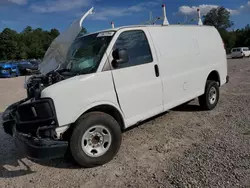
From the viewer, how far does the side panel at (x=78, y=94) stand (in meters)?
3.36

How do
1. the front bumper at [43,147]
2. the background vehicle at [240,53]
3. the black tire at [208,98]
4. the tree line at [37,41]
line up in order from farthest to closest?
the tree line at [37,41] → the background vehicle at [240,53] → the black tire at [208,98] → the front bumper at [43,147]

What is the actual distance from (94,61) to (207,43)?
135 inches

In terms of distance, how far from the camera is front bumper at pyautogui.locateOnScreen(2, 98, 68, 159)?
3296 mm

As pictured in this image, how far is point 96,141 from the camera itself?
3797mm

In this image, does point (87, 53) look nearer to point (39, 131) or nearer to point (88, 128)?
point (88, 128)

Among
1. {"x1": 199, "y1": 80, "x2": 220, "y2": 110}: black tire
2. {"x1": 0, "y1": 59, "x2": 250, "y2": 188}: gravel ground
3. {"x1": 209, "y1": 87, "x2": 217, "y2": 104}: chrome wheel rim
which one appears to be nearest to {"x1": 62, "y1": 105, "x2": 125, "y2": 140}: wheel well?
{"x1": 0, "y1": 59, "x2": 250, "y2": 188}: gravel ground

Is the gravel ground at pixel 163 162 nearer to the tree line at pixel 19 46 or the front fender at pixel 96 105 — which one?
the front fender at pixel 96 105

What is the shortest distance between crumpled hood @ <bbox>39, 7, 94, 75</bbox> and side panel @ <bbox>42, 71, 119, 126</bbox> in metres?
1.04

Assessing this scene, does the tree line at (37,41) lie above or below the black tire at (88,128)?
above

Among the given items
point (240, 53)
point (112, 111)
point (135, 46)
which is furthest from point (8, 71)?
point (240, 53)

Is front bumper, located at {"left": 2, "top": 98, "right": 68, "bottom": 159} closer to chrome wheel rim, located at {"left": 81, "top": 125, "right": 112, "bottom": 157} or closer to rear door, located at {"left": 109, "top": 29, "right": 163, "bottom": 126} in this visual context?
chrome wheel rim, located at {"left": 81, "top": 125, "right": 112, "bottom": 157}

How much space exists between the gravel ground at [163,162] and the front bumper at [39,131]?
50 centimetres

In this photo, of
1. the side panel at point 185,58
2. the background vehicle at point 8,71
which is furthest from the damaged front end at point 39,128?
the background vehicle at point 8,71

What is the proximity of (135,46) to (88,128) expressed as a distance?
5.61ft
